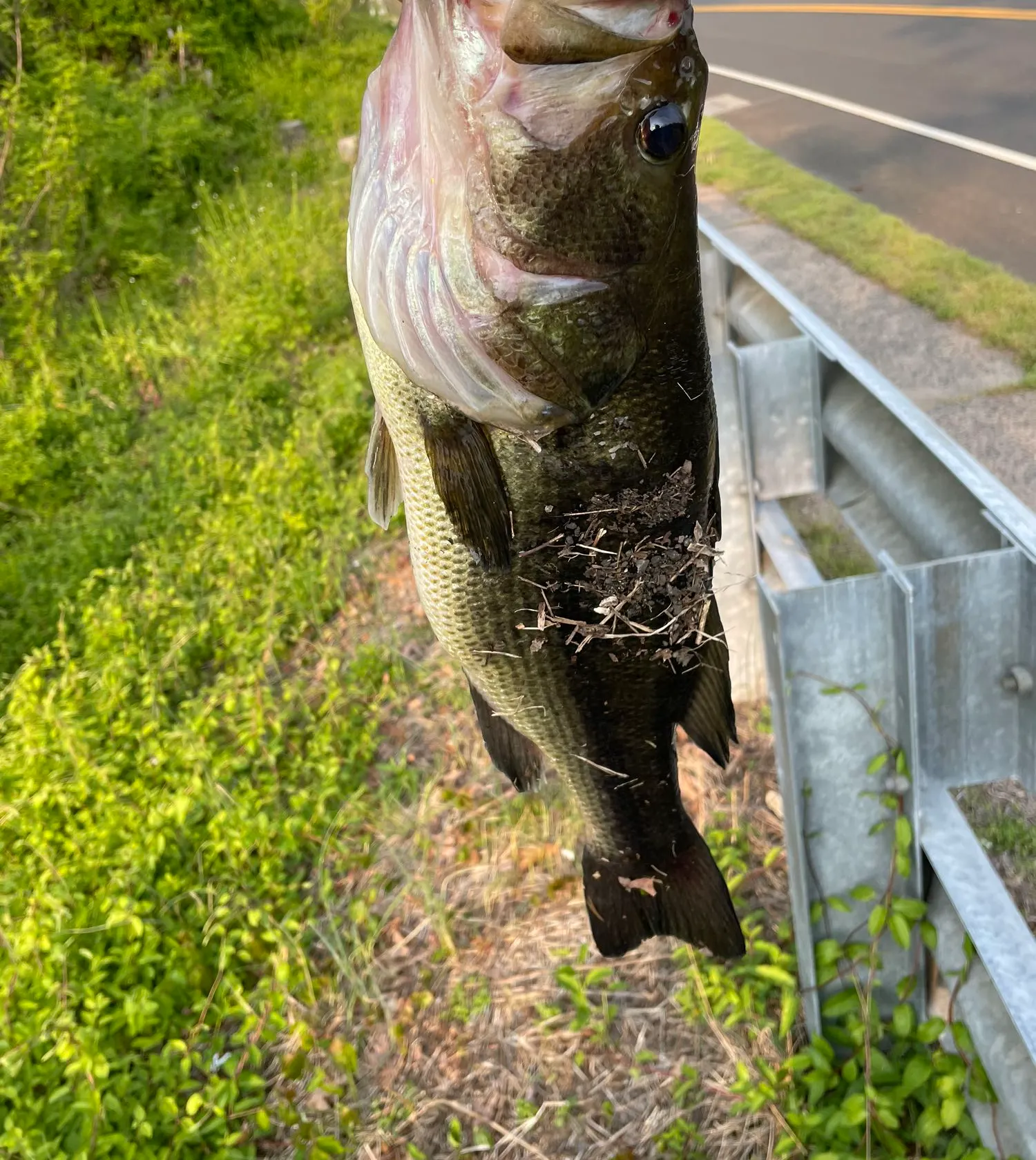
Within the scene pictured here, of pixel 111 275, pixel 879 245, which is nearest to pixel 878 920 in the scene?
pixel 879 245

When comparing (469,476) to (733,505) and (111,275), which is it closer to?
(733,505)

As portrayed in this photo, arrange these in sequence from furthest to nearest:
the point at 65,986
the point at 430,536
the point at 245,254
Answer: the point at 245,254, the point at 65,986, the point at 430,536

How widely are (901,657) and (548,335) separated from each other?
100 centimetres

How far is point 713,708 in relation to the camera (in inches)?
48.4

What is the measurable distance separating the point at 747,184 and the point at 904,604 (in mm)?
4779

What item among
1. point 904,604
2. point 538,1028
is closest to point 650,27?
point 904,604

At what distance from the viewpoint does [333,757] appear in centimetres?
340

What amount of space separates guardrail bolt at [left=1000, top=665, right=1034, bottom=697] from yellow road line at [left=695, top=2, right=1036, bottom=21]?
4.92 m

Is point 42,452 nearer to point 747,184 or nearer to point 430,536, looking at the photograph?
point 747,184

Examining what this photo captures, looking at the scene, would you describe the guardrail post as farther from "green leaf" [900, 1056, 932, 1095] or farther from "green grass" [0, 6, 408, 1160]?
"green grass" [0, 6, 408, 1160]

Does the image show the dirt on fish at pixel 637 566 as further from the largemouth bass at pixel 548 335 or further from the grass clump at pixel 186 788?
the grass clump at pixel 186 788

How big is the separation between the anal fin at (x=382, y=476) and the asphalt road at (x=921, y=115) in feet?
6.47

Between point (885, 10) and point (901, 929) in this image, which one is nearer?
point (901, 929)

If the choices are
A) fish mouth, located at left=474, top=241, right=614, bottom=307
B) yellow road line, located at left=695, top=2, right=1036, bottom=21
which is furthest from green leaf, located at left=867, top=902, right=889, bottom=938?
yellow road line, located at left=695, top=2, right=1036, bottom=21
